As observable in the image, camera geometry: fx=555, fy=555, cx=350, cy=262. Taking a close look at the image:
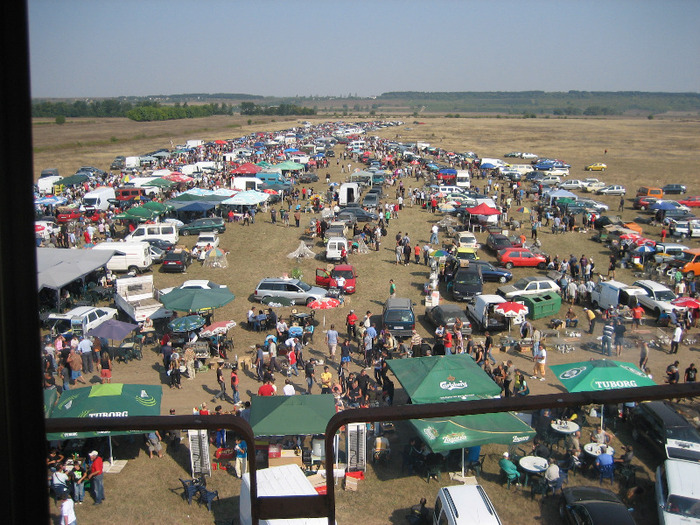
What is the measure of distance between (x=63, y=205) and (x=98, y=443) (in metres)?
32.6

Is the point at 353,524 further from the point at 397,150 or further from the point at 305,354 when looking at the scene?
the point at 397,150

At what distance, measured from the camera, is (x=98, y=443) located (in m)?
3.82

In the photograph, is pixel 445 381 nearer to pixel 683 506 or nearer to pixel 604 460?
pixel 604 460

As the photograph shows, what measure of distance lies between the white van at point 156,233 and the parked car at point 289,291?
8085 millimetres

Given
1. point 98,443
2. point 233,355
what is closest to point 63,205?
point 233,355

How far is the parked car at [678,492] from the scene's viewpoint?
2.14 m

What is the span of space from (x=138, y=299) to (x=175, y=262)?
4262mm

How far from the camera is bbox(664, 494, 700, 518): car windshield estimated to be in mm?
2156

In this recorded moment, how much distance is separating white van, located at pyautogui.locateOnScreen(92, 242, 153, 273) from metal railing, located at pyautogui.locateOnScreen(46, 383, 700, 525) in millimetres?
21787

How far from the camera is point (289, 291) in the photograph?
19.2 meters

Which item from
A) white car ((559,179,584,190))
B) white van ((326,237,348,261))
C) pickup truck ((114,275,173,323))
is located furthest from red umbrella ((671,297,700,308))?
white car ((559,179,584,190))

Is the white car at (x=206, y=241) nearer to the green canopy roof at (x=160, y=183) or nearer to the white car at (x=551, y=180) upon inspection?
the green canopy roof at (x=160, y=183)

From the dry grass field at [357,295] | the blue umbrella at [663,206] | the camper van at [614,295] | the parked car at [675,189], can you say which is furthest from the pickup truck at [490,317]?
the parked car at [675,189]

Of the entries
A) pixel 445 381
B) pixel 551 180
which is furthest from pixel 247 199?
pixel 551 180
